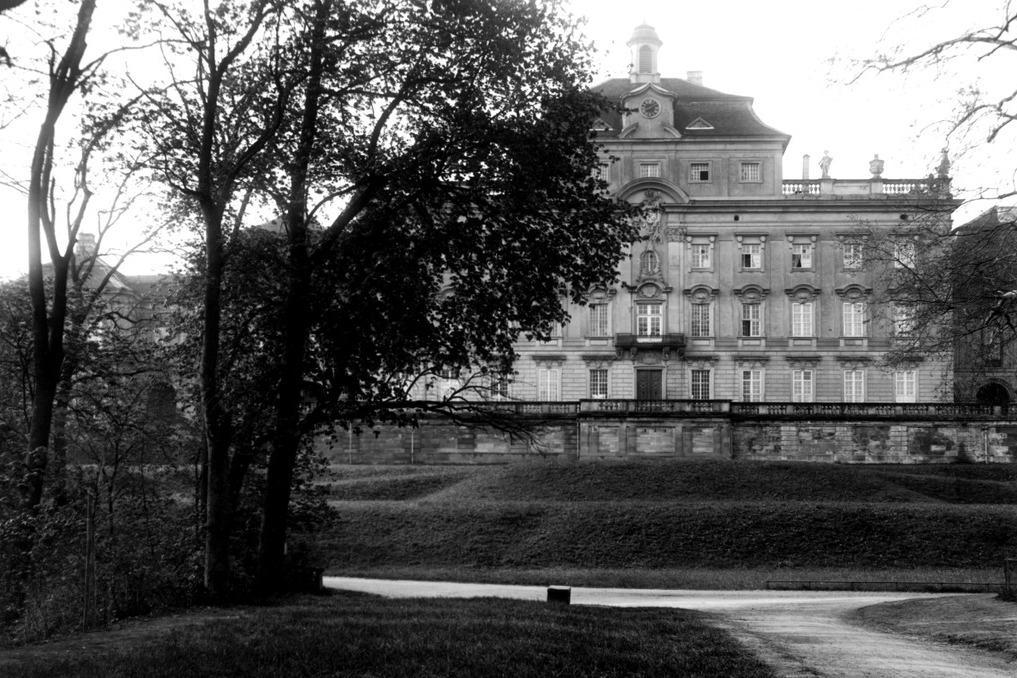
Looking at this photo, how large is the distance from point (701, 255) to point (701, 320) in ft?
10.7

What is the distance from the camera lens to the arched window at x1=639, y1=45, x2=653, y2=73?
58.8 meters

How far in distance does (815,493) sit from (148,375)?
2421cm

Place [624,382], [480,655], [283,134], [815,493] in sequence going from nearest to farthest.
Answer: [480,655], [283,134], [815,493], [624,382]

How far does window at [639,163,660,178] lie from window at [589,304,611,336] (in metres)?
6.83

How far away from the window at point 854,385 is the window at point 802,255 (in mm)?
5764

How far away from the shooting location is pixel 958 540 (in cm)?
3209

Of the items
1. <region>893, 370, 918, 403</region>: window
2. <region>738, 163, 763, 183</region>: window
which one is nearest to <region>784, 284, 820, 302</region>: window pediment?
<region>893, 370, 918, 403</region>: window

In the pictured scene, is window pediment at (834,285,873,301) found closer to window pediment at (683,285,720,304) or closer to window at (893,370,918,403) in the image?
window at (893,370,918,403)

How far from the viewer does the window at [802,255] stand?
185 feet

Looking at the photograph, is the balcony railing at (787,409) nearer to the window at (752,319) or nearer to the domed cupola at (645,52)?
the window at (752,319)

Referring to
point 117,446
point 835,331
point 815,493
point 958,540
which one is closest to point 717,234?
point 835,331

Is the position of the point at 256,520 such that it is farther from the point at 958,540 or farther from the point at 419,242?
the point at 958,540

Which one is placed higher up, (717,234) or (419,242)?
(717,234)

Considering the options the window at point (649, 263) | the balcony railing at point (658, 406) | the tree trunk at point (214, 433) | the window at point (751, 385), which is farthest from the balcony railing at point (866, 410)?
the tree trunk at point (214, 433)
